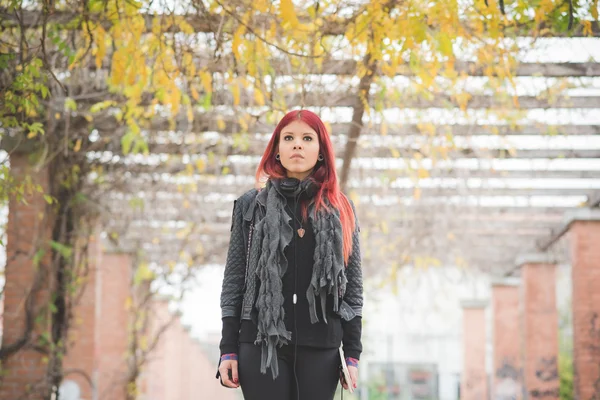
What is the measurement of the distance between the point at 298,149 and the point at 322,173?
142 millimetres

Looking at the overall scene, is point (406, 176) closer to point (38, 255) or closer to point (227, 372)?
point (38, 255)

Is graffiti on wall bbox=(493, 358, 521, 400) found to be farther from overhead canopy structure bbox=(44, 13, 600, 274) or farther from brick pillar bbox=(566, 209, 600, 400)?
brick pillar bbox=(566, 209, 600, 400)

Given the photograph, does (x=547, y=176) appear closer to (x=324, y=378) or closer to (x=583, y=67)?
(x=583, y=67)

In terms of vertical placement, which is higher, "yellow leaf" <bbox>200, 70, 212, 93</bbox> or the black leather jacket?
"yellow leaf" <bbox>200, 70, 212, 93</bbox>

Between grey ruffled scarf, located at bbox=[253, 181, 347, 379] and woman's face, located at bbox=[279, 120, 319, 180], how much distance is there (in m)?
0.13

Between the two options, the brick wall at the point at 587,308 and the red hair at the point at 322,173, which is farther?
the brick wall at the point at 587,308

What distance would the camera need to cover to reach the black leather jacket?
334cm

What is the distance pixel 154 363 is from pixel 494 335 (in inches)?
308

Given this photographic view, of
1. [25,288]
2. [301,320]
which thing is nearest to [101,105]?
[25,288]

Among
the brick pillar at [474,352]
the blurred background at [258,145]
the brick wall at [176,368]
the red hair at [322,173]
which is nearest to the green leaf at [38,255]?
the blurred background at [258,145]

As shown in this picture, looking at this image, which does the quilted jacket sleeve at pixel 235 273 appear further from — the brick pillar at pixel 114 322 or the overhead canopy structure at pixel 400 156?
the brick pillar at pixel 114 322

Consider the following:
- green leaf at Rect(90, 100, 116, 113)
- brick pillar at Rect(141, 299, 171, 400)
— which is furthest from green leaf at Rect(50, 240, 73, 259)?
brick pillar at Rect(141, 299, 171, 400)

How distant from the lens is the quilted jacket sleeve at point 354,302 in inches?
133

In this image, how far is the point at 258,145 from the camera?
30.7 ft
